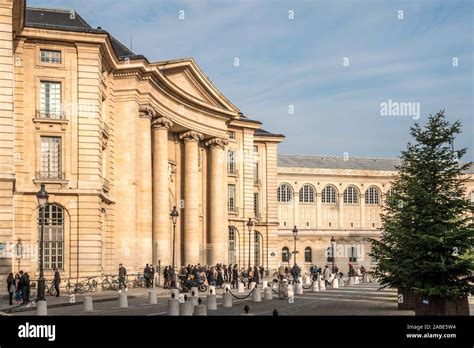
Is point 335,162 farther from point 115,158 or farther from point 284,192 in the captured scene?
point 115,158

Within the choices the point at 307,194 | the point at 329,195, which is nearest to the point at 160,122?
the point at 307,194

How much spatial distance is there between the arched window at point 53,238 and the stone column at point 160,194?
17637mm

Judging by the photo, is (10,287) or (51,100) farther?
(51,100)

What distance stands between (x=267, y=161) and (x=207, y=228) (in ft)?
64.4

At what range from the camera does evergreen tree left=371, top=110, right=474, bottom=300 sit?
30953mm

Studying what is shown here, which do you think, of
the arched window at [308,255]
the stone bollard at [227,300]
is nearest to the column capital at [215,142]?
the stone bollard at [227,300]

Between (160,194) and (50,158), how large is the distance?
18.9 meters

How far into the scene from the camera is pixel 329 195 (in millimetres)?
140000

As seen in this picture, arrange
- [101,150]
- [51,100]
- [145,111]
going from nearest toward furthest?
[51,100] → [101,150] → [145,111]

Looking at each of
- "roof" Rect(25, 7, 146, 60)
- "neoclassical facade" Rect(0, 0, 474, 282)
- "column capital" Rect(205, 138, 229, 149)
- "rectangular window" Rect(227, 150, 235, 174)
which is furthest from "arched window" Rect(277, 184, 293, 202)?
"roof" Rect(25, 7, 146, 60)

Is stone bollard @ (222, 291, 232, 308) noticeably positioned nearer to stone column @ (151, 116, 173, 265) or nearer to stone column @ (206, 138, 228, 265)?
stone column @ (151, 116, 173, 265)

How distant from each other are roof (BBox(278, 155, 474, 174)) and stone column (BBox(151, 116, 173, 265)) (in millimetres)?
67696

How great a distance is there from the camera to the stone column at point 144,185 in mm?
65375
